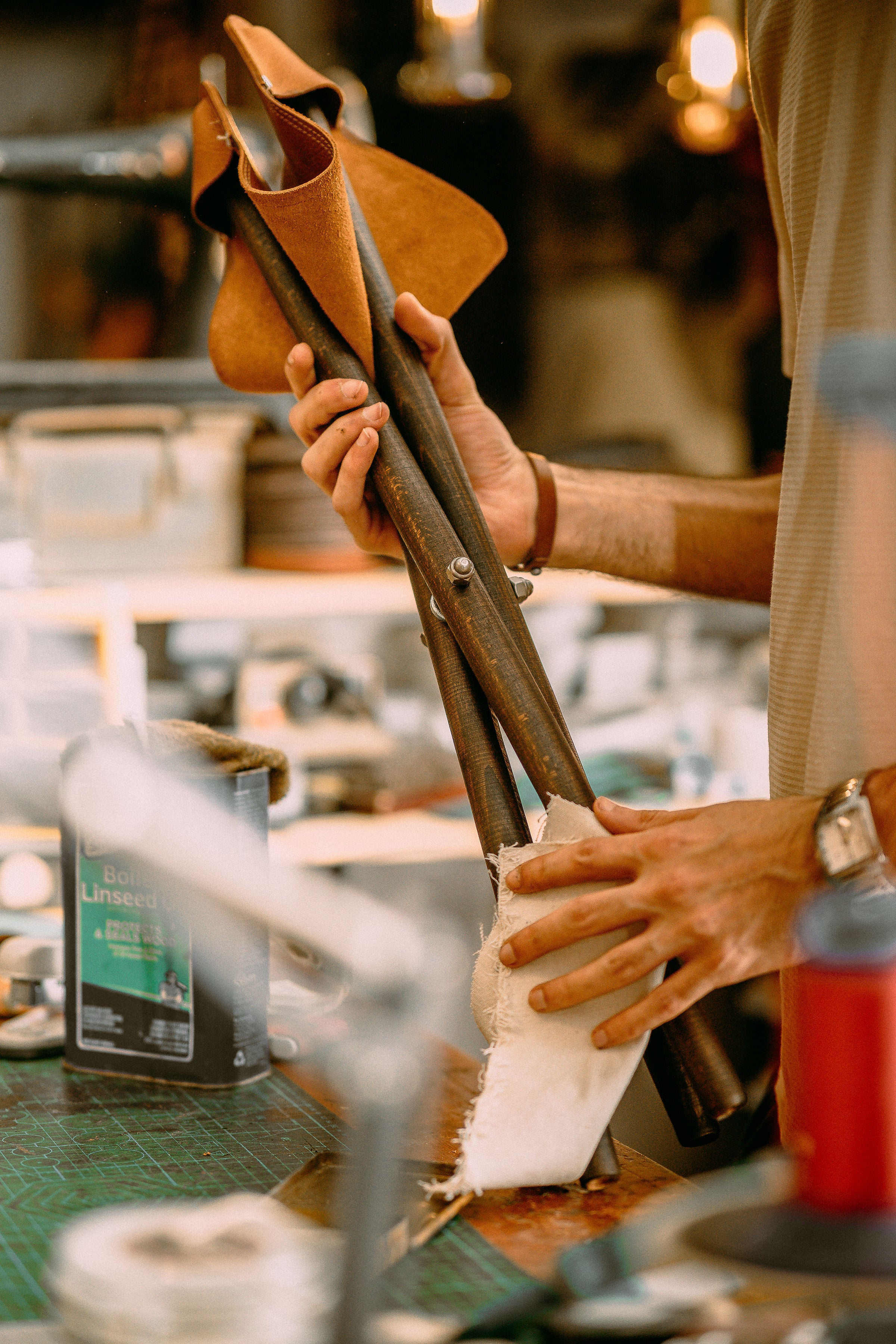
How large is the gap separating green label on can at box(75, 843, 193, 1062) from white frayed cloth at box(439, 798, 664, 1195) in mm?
268

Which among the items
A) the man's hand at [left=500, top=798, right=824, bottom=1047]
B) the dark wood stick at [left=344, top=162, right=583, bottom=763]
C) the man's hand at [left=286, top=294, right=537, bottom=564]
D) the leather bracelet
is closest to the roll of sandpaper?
the man's hand at [left=500, top=798, right=824, bottom=1047]

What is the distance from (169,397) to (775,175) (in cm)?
156

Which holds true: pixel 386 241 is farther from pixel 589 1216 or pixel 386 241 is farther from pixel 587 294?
pixel 587 294

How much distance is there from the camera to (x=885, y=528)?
866mm

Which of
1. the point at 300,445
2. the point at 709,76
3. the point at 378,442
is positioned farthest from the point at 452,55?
the point at 378,442

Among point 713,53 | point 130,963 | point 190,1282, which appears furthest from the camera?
point 713,53

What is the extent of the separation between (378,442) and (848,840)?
1.40ft

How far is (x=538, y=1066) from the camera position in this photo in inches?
29.2

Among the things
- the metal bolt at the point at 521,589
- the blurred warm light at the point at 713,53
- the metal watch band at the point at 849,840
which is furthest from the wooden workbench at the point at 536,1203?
the blurred warm light at the point at 713,53

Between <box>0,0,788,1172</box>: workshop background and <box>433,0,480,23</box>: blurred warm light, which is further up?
<box>433,0,480,23</box>: blurred warm light

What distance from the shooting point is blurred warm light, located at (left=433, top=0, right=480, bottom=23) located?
2.43 m

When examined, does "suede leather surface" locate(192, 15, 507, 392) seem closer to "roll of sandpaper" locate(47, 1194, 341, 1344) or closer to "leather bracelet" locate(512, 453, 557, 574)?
"leather bracelet" locate(512, 453, 557, 574)

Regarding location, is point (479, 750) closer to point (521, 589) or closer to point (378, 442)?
point (521, 589)

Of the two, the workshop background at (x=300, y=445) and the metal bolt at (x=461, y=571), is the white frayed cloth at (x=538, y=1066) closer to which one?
the metal bolt at (x=461, y=571)
